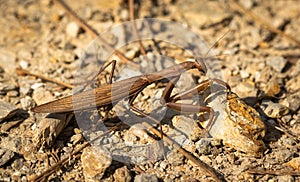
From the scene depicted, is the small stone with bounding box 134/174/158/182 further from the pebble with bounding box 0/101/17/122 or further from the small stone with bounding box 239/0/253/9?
the small stone with bounding box 239/0/253/9

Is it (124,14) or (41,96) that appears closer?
(41,96)

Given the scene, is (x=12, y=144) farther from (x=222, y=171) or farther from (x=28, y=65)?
(x=222, y=171)

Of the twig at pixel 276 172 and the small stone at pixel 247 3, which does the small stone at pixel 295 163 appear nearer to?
the twig at pixel 276 172

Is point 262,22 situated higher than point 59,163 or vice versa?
point 262,22

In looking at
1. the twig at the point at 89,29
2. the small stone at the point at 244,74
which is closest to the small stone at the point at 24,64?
the twig at the point at 89,29

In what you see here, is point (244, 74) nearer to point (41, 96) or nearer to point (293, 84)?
point (293, 84)

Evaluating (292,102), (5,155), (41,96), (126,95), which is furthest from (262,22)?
(5,155)
